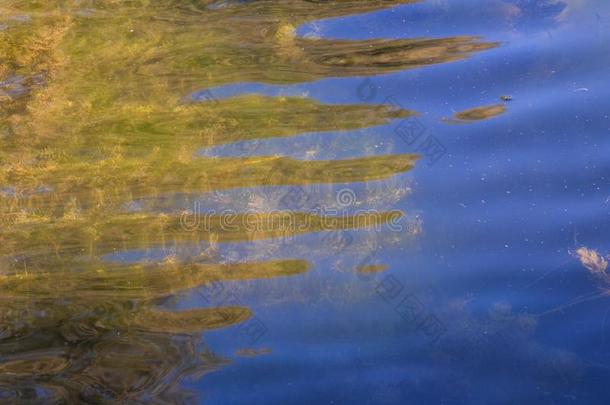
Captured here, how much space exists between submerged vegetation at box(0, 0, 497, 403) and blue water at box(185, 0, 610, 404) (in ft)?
0.33

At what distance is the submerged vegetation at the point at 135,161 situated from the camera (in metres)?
2.67

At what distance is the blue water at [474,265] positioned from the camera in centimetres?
246

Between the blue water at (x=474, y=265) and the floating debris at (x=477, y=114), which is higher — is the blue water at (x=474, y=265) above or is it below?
below

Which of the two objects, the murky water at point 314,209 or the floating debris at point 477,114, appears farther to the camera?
the floating debris at point 477,114

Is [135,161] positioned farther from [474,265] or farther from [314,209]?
[474,265]

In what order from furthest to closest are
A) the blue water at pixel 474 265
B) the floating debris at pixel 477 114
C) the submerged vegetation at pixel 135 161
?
the floating debris at pixel 477 114 < the submerged vegetation at pixel 135 161 < the blue water at pixel 474 265

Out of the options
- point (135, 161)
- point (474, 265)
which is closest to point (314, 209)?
point (474, 265)

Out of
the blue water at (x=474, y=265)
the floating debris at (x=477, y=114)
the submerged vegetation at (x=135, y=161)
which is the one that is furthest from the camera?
the floating debris at (x=477, y=114)

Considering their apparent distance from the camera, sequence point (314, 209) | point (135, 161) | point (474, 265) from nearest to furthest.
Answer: point (474, 265), point (314, 209), point (135, 161)

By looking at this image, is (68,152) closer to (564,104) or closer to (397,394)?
(397,394)

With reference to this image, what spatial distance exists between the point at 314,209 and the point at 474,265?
2.39ft

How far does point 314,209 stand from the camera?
302 cm

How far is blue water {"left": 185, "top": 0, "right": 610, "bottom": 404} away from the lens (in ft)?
8.08

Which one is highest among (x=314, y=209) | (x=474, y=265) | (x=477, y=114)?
(x=477, y=114)
